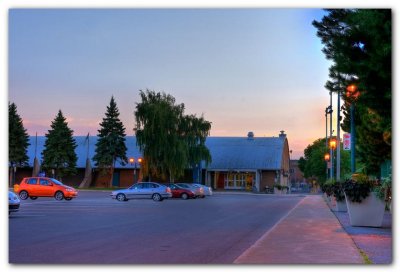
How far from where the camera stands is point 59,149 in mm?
57844

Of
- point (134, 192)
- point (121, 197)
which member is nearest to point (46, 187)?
point (121, 197)

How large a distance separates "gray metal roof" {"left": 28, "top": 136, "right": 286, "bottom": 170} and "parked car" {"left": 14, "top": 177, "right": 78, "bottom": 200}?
95.6 feet

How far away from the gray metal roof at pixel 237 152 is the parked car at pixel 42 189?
2914cm

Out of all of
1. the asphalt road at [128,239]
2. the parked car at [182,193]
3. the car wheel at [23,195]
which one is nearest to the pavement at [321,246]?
the asphalt road at [128,239]

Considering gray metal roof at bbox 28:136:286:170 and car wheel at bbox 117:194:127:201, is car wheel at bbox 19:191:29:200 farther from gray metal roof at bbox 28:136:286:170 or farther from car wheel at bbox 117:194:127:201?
gray metal roof at bbox 28:136:286:170

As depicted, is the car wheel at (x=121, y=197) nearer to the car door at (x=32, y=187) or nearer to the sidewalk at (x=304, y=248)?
the car door at (x=32, y=187)

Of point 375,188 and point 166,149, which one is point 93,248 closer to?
point 375,188

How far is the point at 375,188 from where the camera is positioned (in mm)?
15914

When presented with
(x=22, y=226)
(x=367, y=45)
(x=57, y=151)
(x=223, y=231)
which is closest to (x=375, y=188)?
(x=223, y=231)

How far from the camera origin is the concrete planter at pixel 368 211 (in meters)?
16.1

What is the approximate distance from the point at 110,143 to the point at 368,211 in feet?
158

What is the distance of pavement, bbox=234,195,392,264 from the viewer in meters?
10.2

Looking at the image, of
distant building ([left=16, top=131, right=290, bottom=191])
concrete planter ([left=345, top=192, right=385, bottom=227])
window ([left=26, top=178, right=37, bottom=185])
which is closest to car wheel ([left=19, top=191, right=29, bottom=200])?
window ([left=26, top=178, right=37, bottom=185])

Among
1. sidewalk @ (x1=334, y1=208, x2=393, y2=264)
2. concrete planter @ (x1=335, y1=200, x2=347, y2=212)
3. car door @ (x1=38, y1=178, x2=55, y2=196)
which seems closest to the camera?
sidewalk @ (x1=334, y1=208, x2=393, y2=264)
